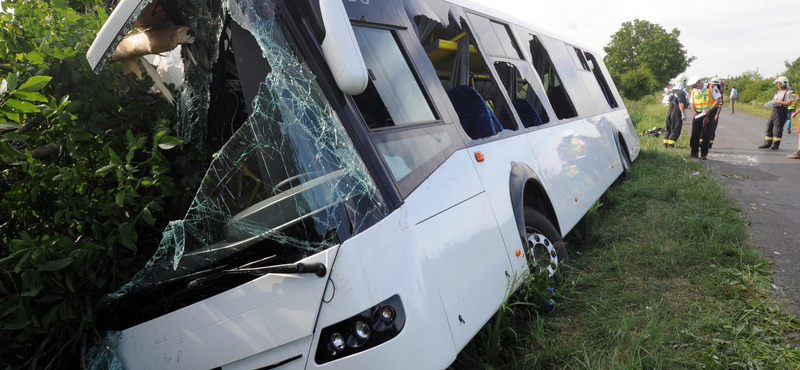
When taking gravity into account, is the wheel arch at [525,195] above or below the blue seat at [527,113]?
below

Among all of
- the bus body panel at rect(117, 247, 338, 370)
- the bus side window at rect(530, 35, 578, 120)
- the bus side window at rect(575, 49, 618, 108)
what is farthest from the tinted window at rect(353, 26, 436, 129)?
the bus side window at rect(575, 49, 618, 108)

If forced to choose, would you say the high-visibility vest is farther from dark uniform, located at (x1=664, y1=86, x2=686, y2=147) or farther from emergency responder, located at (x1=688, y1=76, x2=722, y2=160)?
dark uniform, located at (x1=664, y1=86, x2=686, y2=147)

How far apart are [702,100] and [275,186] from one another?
1119 cm

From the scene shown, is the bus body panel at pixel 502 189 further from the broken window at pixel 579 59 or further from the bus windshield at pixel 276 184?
the broken window at pixel 579 59

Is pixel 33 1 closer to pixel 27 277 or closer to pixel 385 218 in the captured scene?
pixel 27 277

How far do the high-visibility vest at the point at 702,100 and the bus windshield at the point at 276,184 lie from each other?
35.8 feet

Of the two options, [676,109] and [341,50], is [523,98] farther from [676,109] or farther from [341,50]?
[676,109]

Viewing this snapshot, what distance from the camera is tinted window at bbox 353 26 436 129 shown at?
249 centimetres

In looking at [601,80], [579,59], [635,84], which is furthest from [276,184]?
[635,84]

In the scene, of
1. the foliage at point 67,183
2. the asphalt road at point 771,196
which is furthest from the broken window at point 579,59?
the foliage at point 67,183

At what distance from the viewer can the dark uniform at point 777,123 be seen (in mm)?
12141

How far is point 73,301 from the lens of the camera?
103 inches

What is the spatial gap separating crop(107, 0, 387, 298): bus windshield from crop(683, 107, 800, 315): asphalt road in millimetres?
3034

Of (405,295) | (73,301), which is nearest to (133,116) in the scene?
(73,301)
